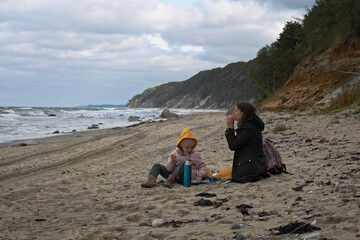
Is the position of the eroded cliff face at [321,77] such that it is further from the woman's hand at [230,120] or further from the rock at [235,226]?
the rock at [235,226]

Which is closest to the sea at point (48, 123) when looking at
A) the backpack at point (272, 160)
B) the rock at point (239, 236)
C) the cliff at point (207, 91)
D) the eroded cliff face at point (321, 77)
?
the eroded cliff face at point (321, 77)

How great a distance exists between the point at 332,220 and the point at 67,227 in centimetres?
289

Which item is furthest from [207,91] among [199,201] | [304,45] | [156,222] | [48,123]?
[156,222]

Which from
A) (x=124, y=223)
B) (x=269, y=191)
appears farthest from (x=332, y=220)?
(x=124, y=223)

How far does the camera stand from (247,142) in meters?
5.62

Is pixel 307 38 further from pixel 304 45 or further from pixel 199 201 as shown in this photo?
pixel 199 201

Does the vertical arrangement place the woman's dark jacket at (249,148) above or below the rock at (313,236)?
above

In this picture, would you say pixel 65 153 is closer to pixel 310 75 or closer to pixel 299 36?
pixel 310 75

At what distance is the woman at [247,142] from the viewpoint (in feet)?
18.3

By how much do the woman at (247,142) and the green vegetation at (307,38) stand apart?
755 inches

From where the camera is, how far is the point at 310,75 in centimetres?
2578

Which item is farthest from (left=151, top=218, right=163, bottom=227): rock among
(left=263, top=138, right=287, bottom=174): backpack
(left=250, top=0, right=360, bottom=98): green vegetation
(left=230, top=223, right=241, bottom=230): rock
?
(left=250, top=0, right=360, bottom=98): green vegetation

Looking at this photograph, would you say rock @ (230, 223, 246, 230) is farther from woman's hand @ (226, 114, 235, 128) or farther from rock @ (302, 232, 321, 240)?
woman's hand @ (226, 114, 235, 128)

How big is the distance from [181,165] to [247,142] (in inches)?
50.2
